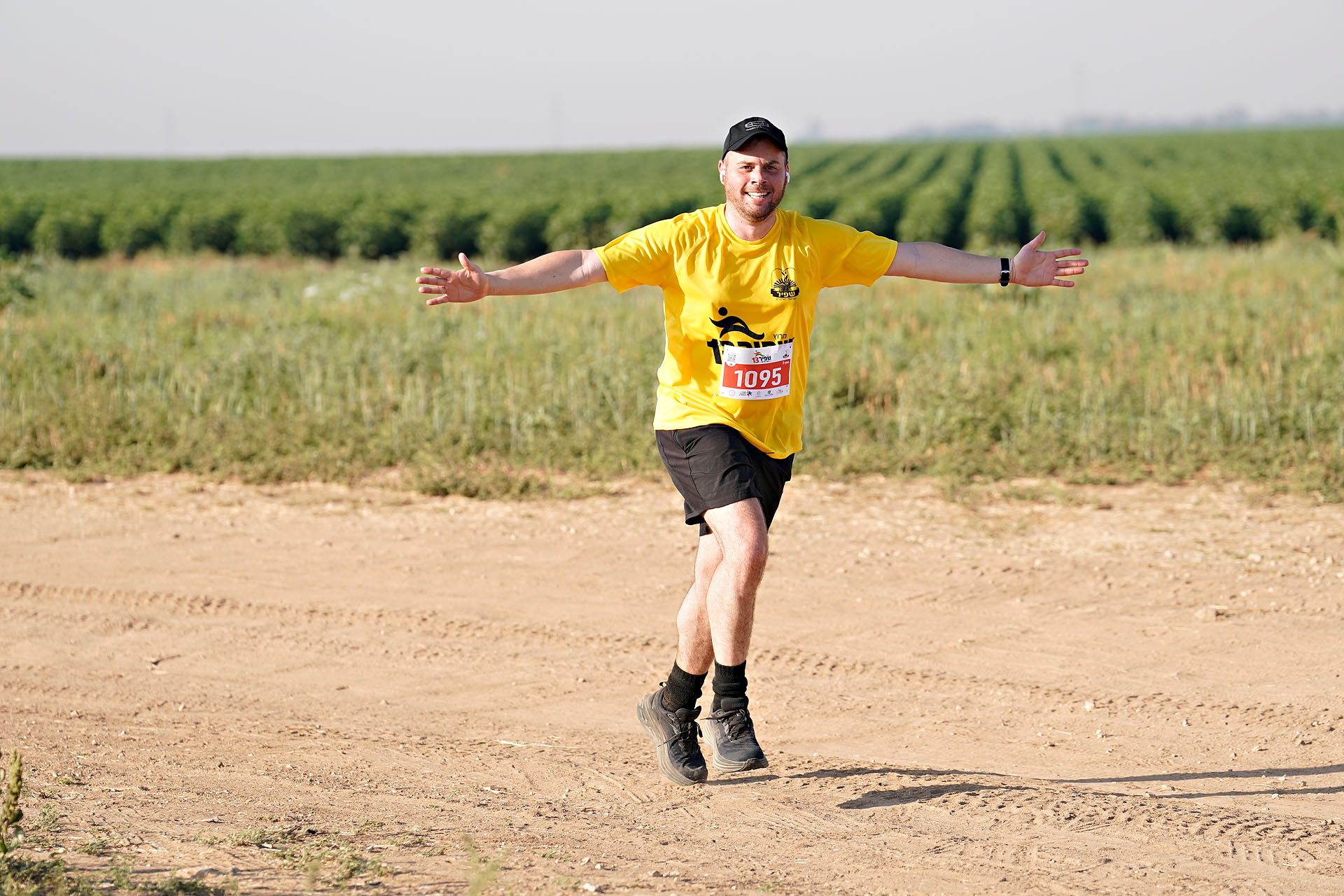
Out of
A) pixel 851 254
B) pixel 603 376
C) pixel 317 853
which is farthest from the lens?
pixel 603 376

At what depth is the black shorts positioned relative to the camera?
13.2ft

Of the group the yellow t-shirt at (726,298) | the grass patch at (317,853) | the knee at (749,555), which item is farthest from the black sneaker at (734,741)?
the grass patch at (317,853)

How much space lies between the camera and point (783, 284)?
407 cm

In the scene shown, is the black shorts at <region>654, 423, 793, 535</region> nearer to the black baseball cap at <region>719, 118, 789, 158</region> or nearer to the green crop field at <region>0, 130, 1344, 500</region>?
the black baseball cap at <region>719, 118, 789, 158</region>

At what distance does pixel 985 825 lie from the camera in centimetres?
383

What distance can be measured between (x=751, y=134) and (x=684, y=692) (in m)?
1.84

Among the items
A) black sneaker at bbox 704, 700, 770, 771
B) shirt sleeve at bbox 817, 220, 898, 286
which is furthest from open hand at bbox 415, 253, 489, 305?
black sneaker at bbox 704, 700, 770, 771

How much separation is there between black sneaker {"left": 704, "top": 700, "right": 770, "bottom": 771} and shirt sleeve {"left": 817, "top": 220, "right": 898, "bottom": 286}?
146 centimetres

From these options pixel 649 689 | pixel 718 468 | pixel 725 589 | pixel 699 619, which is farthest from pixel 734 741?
pixel 649 689

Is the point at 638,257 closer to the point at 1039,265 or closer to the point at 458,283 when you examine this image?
the point at 458,283

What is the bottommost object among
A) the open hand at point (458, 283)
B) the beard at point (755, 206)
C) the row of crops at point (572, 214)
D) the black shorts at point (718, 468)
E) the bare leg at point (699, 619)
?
the bare leg at point (699, 619)

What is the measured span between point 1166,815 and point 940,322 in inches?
339

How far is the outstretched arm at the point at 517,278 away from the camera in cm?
394

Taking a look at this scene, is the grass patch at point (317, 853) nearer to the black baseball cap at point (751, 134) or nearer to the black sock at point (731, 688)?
the black sock at point (731, 688)
